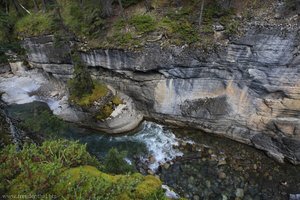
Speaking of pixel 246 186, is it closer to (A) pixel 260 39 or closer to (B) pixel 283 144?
(B) pixel 283 144

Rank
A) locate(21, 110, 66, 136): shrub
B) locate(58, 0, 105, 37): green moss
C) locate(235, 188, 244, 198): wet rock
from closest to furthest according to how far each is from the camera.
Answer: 1. locate(21, 110, 66, 136): shrub
2. locate(235, 188, 244, 198): wet rock
3. locate(58, 0, 105, 37): green moss

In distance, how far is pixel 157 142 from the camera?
22641 millimetres

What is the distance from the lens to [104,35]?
78.9 feet

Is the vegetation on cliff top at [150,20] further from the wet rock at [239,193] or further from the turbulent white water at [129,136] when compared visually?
the wet rock at [239,193]

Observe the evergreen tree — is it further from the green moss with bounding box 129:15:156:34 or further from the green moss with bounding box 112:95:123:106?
the green moss with bounding box 129:15:156:34

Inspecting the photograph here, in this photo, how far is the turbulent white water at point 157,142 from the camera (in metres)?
21.1

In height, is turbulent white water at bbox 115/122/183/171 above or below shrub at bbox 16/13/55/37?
below

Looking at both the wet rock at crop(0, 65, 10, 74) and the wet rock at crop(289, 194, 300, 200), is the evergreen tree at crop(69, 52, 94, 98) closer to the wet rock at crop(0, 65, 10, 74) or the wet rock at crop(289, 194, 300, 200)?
the wet rock at crop(0, 65, 10, 74)

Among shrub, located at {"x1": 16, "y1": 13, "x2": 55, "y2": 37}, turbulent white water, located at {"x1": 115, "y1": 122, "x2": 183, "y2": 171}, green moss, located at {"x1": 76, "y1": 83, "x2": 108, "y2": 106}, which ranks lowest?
turbulent white water, located at {"x1": 115, "y1": 122, "x2": 183, "y2": 171}

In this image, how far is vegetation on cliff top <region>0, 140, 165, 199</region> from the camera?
8.23 m

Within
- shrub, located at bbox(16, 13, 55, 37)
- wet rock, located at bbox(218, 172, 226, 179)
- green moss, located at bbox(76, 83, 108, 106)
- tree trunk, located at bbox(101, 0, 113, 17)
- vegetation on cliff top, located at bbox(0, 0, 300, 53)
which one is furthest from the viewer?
shrub, located at bbox(16, 13, 55, 37)

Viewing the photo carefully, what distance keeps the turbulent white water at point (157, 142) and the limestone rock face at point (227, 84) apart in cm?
111

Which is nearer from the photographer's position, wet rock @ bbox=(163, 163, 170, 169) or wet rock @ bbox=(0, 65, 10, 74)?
wet rock @ bbox=(163, 163, 170, 169)

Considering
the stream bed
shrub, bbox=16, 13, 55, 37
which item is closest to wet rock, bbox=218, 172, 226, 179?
the stream bed
